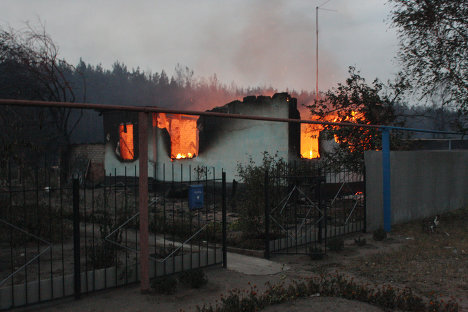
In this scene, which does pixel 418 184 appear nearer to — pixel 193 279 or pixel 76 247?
pixel 193 279

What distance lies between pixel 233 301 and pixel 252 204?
456 centimetres

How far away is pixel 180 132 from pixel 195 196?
16.4 m

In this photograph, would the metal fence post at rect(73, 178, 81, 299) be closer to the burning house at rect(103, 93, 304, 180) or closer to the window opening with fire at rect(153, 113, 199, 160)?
the burning house at rect(103, 93, 304, 180)

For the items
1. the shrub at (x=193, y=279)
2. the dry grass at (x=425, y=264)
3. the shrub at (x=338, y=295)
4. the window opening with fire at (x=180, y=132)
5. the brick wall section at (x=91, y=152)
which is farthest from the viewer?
the brick wall section at (x=91, y=152)

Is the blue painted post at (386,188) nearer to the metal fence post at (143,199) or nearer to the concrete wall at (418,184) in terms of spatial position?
the concrete wall at (418,184)

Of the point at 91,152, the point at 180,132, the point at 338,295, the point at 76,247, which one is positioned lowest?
the point at 338,295

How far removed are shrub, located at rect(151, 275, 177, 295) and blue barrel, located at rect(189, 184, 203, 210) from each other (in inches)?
61.1

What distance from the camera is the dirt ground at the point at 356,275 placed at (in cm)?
538

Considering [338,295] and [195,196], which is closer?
[338,295]

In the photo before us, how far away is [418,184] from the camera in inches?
501

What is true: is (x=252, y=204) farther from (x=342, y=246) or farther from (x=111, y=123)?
(x=111, y=123)

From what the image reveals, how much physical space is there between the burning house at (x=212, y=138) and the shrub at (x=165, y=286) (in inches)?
338

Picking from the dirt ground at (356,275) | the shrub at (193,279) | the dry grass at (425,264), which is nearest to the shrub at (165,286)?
the dirt ground at (356,275)

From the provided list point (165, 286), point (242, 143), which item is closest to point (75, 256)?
point (165, 286)
